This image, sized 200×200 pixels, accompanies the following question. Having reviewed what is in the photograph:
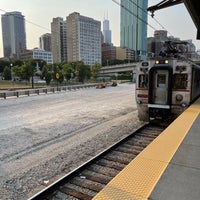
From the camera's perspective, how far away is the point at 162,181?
345cm

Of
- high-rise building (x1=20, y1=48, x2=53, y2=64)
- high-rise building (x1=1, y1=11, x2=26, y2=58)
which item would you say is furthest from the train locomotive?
high-rise building (x1=20, y1=48, x2=53, y2=64)

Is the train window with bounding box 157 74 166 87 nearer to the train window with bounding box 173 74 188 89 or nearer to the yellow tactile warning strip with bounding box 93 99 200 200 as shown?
the train window with bounding box 173 74 188 89

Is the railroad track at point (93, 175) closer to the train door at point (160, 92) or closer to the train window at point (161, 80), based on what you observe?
the train door at point (160, 92)

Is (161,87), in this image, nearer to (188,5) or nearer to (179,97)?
(179,97)

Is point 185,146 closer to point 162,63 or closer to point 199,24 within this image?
point 162,63

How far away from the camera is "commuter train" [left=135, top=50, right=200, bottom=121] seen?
374 inches

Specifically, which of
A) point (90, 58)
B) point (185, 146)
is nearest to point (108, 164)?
point (185, 146)

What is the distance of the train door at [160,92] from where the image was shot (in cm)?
971

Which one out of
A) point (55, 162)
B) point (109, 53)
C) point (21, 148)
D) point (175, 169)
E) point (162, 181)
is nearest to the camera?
point (162, 181)

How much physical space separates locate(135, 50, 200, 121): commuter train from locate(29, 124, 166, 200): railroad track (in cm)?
287

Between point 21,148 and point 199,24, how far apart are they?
13562mm

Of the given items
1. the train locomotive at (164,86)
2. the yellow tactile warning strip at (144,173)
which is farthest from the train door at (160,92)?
the yellow tactile warning strip at (144,173)

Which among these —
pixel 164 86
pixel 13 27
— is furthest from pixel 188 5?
pixel 13 27

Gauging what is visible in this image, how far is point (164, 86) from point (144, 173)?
273 inches
